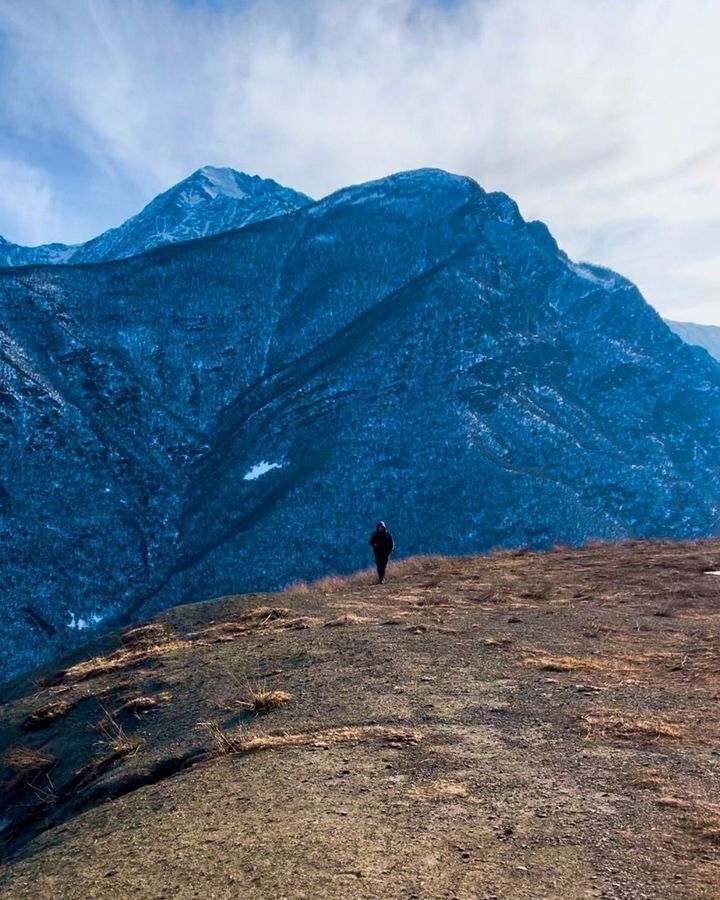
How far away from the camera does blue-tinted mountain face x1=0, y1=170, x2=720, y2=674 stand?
250 feet

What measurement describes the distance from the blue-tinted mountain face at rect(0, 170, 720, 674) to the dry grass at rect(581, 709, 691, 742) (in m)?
63.3

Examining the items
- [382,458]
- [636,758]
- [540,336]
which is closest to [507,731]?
[636,758]

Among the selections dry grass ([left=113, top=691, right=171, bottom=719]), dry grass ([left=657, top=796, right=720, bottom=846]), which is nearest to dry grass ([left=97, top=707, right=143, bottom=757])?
dry grass ([left=113, top=691, right=171, bottom=719])

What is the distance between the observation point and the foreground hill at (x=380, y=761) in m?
5.40

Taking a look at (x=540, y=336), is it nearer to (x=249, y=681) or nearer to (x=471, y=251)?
(x=471, y=251)

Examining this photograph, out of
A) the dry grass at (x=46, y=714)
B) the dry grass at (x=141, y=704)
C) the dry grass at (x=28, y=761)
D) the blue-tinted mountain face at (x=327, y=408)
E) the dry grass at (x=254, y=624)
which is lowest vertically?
the dry grass at (x=28, y=761)

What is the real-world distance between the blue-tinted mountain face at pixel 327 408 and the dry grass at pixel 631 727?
63344mm

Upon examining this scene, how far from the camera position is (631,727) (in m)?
8.32

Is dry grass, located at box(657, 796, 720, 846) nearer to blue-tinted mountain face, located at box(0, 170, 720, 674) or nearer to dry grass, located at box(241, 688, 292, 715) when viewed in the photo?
dry grass, located at box(241, 688, 292, 715)

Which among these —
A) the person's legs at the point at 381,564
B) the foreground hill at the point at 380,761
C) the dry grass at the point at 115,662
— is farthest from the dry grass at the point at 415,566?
the dry grass at the point at 115,662

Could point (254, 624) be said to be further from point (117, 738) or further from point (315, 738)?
point (315, 738)

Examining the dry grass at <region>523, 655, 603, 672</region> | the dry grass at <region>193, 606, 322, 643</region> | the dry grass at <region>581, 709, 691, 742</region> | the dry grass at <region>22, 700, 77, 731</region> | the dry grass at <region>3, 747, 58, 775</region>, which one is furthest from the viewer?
the dry grass at <region>193, 606, 322, 643</region>

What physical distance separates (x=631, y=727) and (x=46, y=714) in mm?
10970

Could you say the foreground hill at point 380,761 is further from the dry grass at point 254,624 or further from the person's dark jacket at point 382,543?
the person's dark jacket at point 382,543
